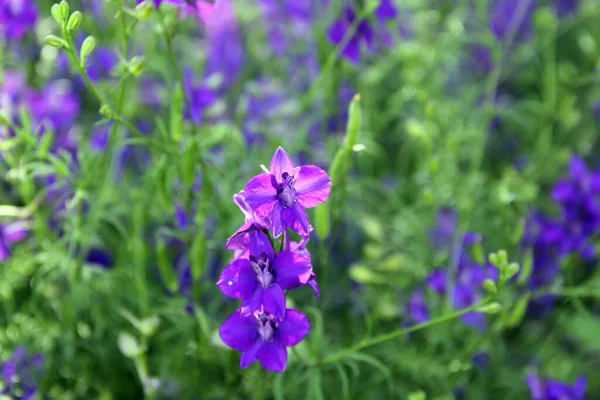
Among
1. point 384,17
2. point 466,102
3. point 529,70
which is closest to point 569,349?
point 466,102

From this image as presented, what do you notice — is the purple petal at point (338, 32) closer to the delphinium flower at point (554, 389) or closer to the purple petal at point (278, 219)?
the purple petal at point (278, 219)

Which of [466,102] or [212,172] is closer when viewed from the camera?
[212,172]

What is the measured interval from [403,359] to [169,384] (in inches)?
19.8

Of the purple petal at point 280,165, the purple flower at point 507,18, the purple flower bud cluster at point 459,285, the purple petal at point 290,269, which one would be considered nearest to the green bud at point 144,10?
the purple petal at point 280,165

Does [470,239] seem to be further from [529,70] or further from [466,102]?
[529,70]

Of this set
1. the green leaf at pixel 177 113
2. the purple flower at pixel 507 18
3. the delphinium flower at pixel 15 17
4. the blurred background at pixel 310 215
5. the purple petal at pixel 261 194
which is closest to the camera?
the purple petal at pixel 261 194

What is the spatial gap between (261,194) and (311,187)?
0.08 meters

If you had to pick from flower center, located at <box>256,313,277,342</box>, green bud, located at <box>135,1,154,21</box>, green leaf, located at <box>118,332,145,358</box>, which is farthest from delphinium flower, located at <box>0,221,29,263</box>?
flower center, located at <box>256,313,277,342</box>

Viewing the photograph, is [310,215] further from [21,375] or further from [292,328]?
[21,375]

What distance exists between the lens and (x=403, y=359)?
55.2 inches

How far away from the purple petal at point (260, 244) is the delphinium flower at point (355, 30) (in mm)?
658

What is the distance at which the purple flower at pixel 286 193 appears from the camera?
832 millimetres

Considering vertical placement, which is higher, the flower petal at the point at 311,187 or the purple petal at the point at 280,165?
the purple petal at the point at 280,165

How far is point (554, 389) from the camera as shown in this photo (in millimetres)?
1341
